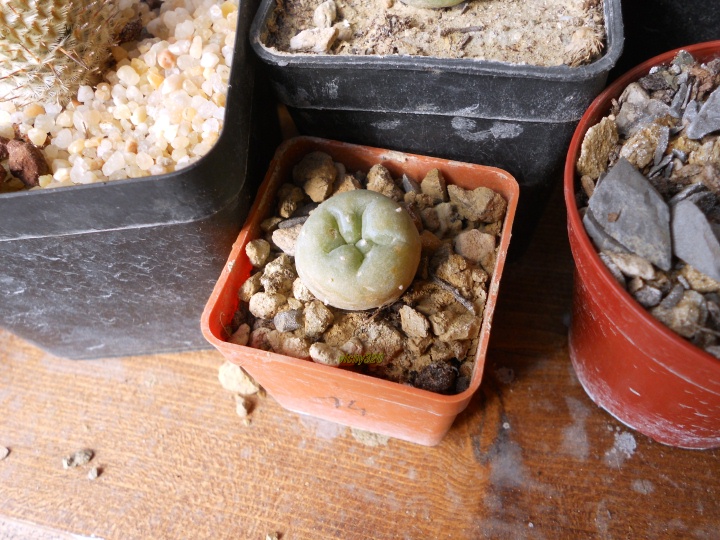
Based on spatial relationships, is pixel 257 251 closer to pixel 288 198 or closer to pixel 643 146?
pixel 288 198

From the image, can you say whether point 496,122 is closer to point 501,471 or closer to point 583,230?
point 583,230

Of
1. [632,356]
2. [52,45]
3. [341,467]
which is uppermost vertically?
[52,45]

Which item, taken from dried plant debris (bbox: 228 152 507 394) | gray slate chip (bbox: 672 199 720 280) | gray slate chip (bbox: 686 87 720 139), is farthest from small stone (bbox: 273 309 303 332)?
gray slate chip (bbox: 686 87 720 139)

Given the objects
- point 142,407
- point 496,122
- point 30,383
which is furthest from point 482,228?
point 30,383

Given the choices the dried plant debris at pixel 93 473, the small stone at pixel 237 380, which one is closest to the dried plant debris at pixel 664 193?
the small stone at pixel 237 380

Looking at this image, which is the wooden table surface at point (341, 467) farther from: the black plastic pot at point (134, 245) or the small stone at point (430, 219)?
the small stone at point (430, 219)

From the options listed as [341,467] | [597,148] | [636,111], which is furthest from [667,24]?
[341,467]
